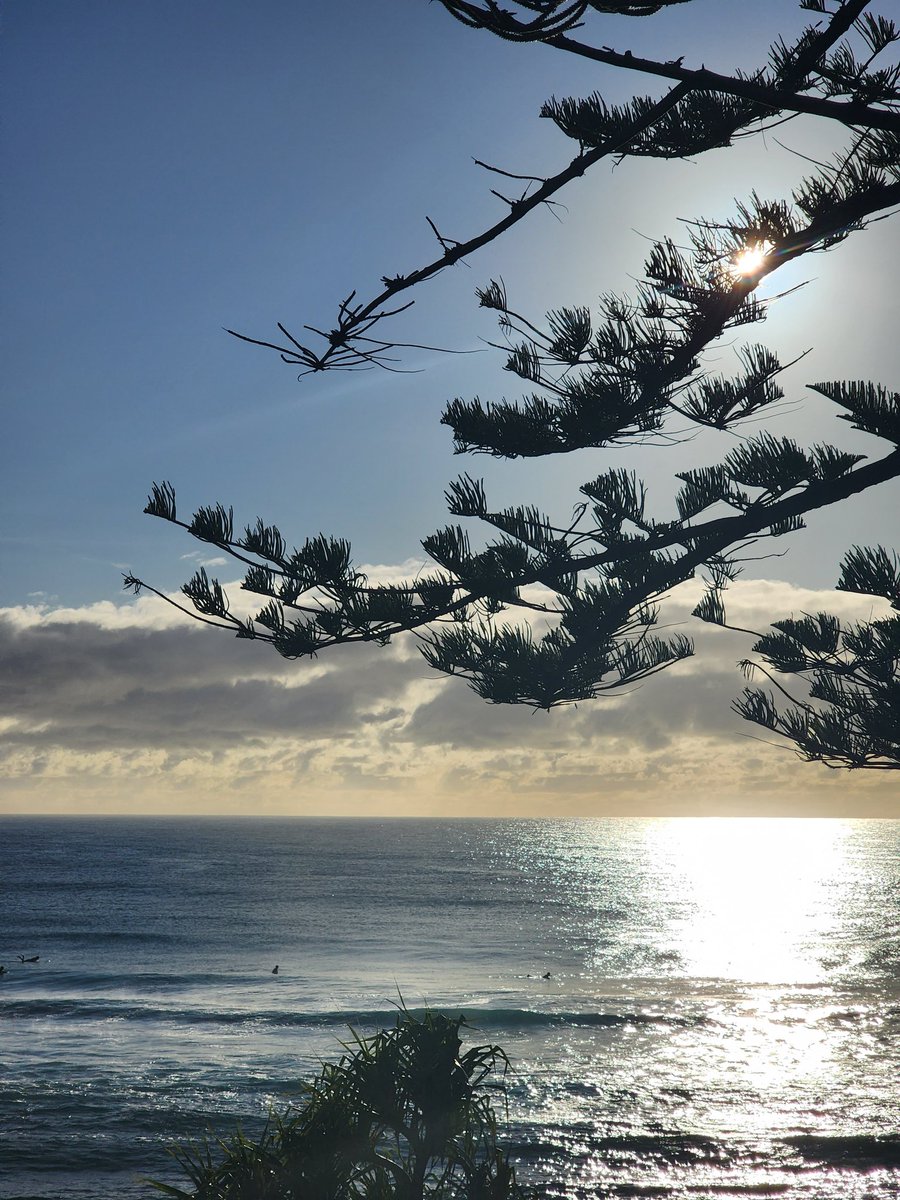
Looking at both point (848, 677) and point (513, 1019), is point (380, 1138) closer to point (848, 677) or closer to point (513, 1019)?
point (848, 677)

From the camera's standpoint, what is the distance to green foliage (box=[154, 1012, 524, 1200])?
4121 mm

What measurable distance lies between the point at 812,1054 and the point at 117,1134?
1375 cm

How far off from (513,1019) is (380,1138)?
1864 cm

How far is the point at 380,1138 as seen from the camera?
15.3ft

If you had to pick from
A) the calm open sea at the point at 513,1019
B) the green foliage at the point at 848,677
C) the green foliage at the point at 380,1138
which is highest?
the green foliage at the point at 848,677

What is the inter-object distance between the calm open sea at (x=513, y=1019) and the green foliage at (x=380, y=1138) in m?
0.54

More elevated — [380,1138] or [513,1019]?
[380,1138]

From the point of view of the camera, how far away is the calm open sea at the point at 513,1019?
11945mm

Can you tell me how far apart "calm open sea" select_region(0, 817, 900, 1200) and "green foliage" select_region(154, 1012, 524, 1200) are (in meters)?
0.54

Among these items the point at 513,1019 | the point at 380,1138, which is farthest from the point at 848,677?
the point at 513,1019

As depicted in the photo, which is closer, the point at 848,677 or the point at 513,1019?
the point at 848,677

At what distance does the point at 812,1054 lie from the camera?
719 inches

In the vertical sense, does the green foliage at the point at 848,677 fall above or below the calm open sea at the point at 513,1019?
above

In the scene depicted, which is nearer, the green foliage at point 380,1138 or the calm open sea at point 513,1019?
the green foliage at point 380,1138
